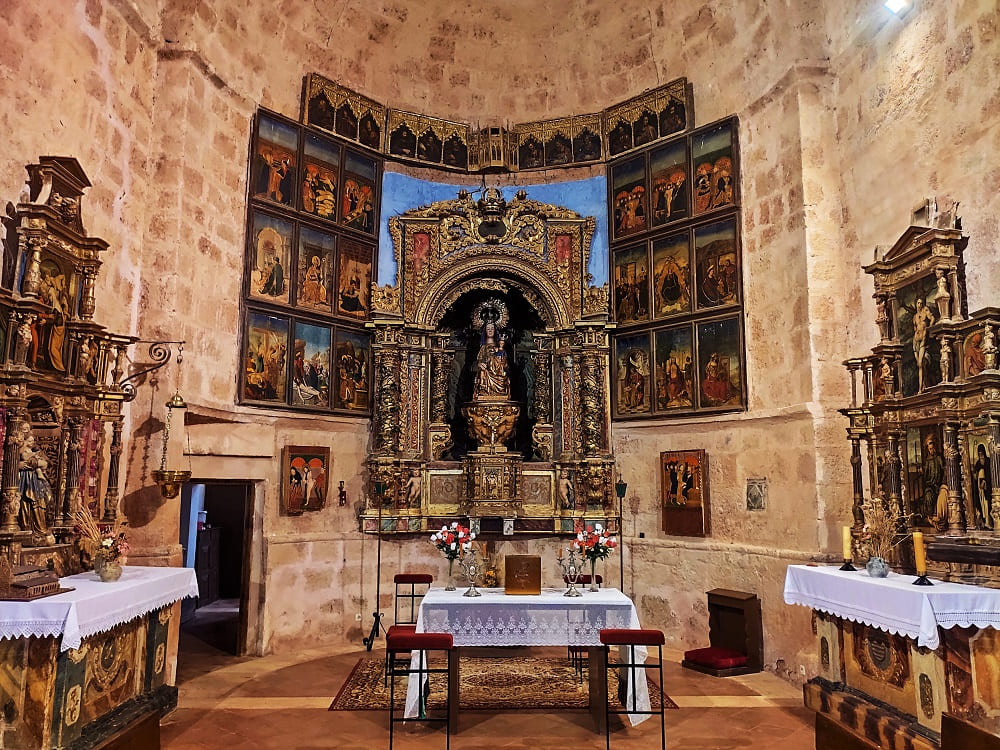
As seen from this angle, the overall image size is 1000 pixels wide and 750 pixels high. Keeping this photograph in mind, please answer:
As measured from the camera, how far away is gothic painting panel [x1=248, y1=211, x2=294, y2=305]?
37.8 feet

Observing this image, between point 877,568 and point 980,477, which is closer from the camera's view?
point 980,477

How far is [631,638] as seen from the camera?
7125mm

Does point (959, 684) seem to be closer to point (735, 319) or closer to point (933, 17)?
point (735, 319)

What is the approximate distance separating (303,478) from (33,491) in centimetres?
499

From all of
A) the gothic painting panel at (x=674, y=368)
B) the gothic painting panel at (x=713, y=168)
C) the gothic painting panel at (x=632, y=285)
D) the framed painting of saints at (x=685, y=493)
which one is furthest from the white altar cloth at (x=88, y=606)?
the gothic painting panel at (x=713, y=168)

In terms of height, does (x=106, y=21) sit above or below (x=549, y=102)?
below

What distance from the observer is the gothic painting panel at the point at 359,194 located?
43.1 feet

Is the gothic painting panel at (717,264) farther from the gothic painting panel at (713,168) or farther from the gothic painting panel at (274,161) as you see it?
the gothic painting panel at (274,161)

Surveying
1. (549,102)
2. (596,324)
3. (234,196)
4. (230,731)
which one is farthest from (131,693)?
(549,102)

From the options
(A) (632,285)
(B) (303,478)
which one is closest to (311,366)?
(B) (303,478)

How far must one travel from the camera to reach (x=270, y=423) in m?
11.5

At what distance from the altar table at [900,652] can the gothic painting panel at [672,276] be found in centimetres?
559

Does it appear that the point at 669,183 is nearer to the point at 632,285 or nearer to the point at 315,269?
the point at 632,285

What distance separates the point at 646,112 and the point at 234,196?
24.2ft
